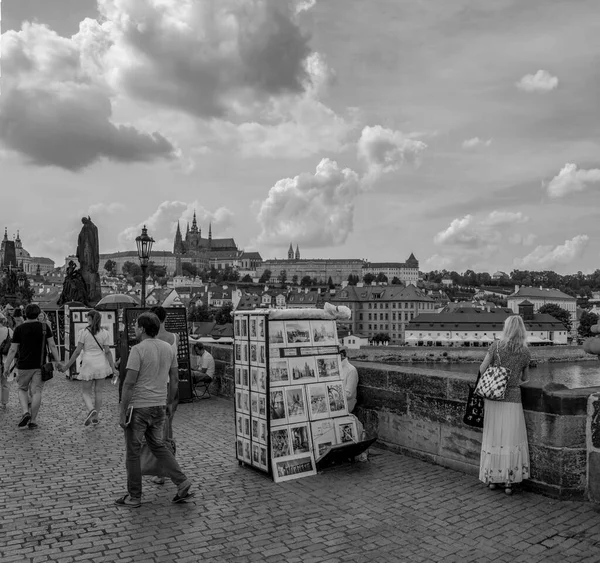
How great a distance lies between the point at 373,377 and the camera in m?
7.94

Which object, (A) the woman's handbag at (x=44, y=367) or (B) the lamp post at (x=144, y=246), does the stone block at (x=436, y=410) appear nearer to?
(A) the woman's handbag at (x=44, y=367)

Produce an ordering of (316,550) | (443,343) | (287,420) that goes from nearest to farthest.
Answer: (316,550) < (287,420) < (443,343)

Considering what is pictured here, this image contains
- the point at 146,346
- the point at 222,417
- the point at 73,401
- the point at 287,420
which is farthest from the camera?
the point at 73,401

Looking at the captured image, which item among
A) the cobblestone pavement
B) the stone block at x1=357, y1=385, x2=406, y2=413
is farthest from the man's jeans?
the stone block at x1=357, y1=385, x2=406, y2=413

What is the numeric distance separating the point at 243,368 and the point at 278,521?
6.93 feet

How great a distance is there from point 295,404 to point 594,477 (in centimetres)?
291

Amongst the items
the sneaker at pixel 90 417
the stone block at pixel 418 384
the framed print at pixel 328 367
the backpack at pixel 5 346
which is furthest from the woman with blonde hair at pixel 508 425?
the backpack at pixel 5 346

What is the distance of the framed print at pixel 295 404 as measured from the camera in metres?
6.71

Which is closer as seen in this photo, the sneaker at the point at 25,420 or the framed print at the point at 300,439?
the framed print at the point at 300,439

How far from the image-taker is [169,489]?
625cm

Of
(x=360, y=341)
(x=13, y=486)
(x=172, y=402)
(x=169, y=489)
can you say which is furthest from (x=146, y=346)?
(x=360, y=341)

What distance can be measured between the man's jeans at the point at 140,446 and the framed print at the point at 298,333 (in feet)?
5.40

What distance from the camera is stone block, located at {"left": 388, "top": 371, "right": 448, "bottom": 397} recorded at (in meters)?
7.01

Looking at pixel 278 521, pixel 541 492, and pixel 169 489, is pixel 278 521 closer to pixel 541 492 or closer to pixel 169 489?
pixel 169 489
